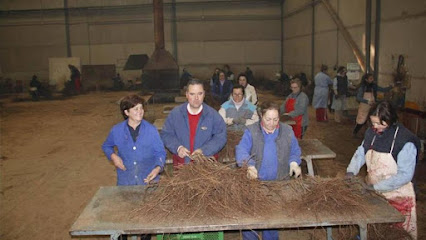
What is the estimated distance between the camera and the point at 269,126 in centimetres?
298

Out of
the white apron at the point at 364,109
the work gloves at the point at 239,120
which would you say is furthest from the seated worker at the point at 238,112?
the white apron at the point at 364,109

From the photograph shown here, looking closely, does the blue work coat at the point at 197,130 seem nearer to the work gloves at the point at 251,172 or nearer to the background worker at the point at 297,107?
the work gloves at the point at 251,172

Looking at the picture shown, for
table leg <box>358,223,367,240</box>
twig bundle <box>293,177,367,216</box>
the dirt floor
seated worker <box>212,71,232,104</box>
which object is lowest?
the dirt floor

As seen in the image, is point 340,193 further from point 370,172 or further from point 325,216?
point 370,172

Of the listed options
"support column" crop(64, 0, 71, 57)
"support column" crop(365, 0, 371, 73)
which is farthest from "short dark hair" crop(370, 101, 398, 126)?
"support column" crop(64, 0, 71, 57)

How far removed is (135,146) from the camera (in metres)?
3.26

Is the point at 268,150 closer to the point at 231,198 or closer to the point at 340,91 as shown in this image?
the point at 231,198

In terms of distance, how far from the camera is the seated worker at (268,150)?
9.89 feet

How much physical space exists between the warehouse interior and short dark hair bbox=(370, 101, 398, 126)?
5.02 ft

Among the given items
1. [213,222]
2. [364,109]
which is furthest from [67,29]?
[213,222]

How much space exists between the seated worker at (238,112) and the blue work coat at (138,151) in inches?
69.5

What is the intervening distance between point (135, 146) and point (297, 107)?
3.11 metres

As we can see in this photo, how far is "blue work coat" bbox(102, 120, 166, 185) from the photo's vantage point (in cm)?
327

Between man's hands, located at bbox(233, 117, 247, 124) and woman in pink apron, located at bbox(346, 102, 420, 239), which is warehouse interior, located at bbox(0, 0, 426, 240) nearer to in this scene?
woman in pink apron, located at bbox(346, 102, 420, 239)
